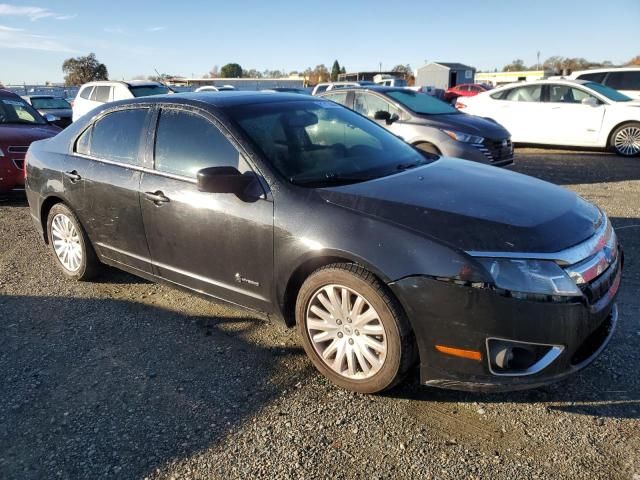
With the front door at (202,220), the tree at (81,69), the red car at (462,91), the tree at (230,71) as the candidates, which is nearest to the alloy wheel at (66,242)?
the front door at (202,220)

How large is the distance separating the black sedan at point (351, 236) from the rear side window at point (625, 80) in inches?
488

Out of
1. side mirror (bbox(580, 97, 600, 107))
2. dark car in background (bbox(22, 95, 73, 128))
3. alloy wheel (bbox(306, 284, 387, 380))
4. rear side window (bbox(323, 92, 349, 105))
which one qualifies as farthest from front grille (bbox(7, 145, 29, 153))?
dark car in background (bbox(22, 95, 73, 128))

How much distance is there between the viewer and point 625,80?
44.6 ft

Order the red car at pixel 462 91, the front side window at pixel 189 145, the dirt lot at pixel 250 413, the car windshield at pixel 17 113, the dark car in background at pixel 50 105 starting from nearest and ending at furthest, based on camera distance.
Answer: the dirt lot at pixel 250 413 < the front side window at pixel 189 145 < the car windshield at pixel 17 113 < the dark car in background at pixel 50 105 < the red car at pixel 462 91

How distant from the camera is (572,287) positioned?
97.7 inches

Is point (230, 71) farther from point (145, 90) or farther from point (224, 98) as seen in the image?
point (224, 98)

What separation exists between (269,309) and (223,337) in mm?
599

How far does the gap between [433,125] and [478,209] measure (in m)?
5.34

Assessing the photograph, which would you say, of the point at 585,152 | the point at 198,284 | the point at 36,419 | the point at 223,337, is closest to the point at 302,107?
the point at 198,284

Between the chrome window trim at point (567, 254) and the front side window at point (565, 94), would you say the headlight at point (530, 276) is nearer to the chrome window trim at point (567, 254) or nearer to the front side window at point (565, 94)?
the chrome window trim at point (567, 254)

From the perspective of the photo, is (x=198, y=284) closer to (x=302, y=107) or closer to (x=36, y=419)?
(x=36, y=419)

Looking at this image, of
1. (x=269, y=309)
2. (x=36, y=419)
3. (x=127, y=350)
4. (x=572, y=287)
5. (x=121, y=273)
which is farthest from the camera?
(x=121, y=273)

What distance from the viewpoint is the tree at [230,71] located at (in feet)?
301

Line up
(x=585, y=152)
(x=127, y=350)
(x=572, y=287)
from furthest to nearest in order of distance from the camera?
1. (x=585, y=152)
2. (x=127, y=350)
3. (x=572, y=287)
